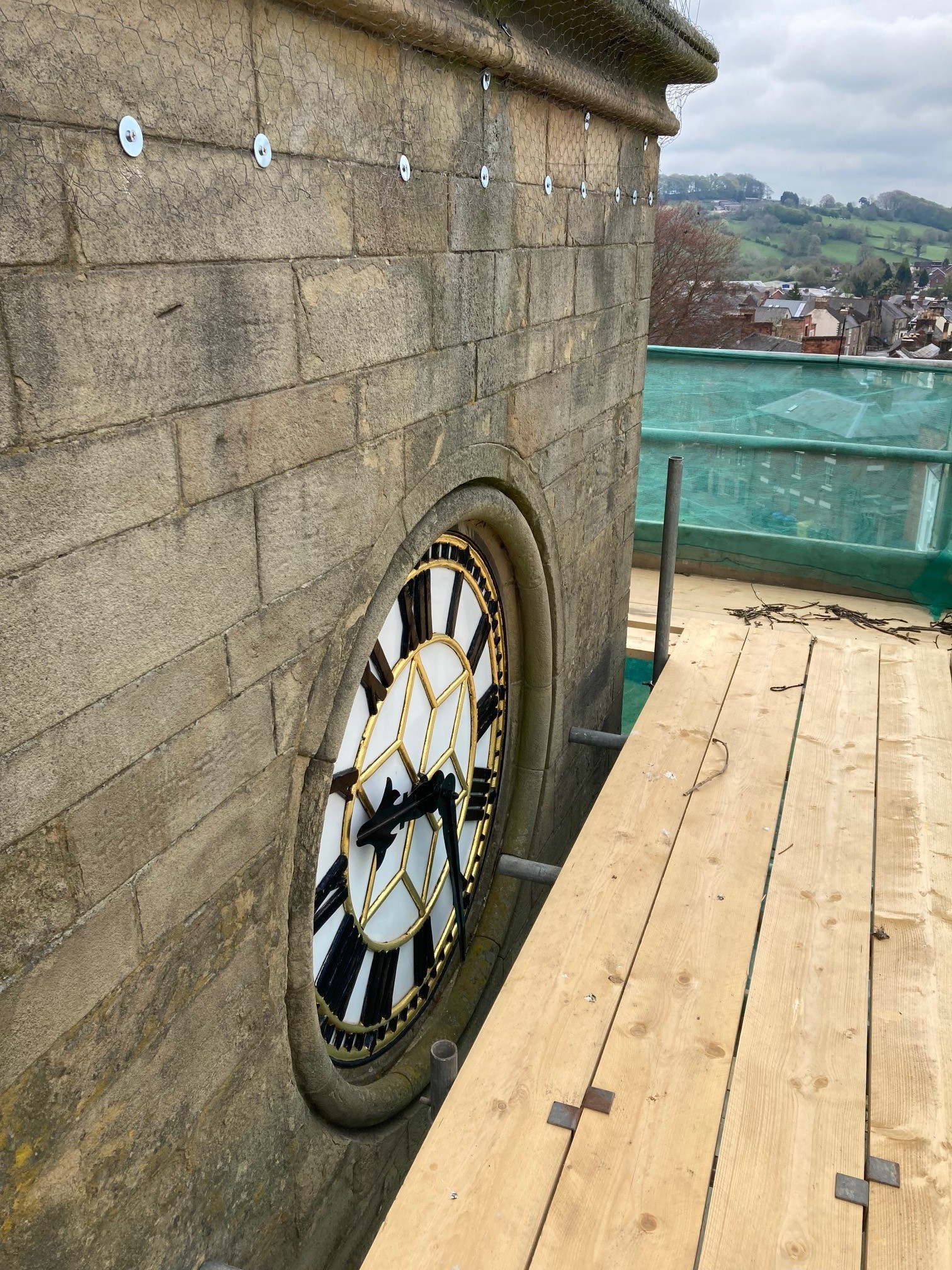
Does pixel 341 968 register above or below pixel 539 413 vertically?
below

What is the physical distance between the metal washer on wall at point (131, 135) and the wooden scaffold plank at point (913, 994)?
2027 millimetres

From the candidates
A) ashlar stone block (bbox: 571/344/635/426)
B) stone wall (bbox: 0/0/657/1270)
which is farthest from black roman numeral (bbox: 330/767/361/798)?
ashlar stone block (bbox: 571/344/635/426)

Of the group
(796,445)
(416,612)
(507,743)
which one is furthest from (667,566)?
(796,445)

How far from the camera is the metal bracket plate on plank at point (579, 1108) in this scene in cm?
197

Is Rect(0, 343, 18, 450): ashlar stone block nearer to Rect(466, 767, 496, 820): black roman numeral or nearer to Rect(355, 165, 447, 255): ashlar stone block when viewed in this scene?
Rect(355, 165, 447, 255): ashlar stone block

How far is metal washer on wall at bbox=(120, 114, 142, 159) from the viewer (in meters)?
1.41

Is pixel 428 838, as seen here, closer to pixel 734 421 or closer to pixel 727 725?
pixel 727 725

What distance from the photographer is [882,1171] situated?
1859 mm

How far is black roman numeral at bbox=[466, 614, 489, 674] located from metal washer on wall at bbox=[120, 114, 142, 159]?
1996 mm

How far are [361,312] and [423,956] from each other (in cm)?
207

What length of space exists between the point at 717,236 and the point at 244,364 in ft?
85.0

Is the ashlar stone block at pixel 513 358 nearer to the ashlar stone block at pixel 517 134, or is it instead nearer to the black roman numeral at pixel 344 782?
the ashlar stone block at pixel 517 134

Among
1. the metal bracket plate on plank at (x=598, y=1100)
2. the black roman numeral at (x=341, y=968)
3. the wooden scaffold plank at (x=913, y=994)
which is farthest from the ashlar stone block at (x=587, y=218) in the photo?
the metal bracket plate on plank at (x=598, y=1100)

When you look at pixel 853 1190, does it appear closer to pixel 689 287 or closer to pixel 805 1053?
pixel 805 1053
